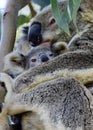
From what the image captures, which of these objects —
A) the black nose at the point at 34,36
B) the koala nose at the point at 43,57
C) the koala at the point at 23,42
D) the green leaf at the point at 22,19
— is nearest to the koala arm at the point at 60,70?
the koala nose at the point at 43,57

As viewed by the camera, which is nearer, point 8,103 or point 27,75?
point 8,103

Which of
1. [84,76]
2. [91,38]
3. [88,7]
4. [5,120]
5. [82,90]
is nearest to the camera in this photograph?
[5,120]

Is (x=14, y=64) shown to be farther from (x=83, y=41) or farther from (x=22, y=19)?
(x=22, y=19)

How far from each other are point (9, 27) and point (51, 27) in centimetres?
78

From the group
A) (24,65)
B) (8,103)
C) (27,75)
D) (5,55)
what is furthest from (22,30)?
(8,103)

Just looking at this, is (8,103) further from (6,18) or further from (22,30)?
(22,30)

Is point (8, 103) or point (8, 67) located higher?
point (8, 67)

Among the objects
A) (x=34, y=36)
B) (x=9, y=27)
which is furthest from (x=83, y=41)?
(x=9, y=27)

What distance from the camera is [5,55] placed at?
2562 mm

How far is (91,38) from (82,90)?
766 mm

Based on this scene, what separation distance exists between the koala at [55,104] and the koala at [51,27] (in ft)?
2.87

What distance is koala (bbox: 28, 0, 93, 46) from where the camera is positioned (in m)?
3.11

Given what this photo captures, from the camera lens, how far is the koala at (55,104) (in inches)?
83.9

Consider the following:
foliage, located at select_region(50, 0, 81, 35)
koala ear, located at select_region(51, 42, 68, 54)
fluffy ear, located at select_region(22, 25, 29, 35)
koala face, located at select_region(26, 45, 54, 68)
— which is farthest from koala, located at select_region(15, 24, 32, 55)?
foliage, located at select_region(50, 0, 81, 35)
